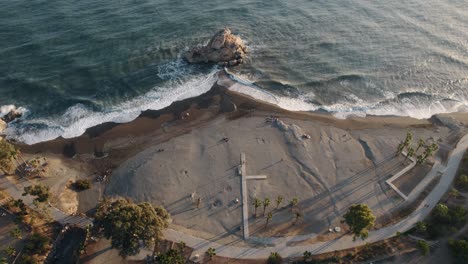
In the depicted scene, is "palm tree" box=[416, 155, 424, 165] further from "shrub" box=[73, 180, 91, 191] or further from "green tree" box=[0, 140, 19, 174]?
"green tree" box=[0, 140, 19, 174]

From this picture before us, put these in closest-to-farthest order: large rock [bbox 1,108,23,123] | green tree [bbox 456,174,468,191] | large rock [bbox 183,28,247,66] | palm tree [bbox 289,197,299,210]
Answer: palm tree [bbox 289,197,299,210], green tree [bbox 456,174,468,191], large rock [bbox 1,108,23,123], large rock [bbox 183,28,247,66]

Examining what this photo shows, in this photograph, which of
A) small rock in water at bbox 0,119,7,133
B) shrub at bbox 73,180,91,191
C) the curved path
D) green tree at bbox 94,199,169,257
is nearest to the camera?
green tree at bbox 94,199,169,257

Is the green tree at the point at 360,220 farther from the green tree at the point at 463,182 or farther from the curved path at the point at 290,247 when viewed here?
the green tree at the point at 463,182

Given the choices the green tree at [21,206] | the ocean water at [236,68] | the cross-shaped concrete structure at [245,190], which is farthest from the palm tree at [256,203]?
the green tree at [21,206]

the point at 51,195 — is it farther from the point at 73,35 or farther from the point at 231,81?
the point at 73,35

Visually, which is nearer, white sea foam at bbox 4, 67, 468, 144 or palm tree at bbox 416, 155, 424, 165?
palm tree at bbox 416, 155, 424, 165

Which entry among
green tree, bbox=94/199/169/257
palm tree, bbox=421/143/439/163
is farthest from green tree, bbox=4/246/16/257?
palm tree, bbox=421/143/439/163
